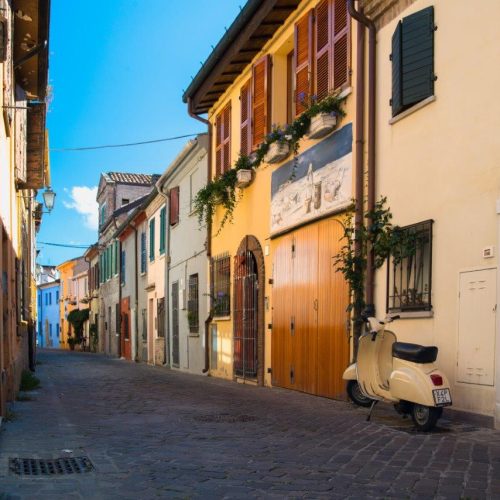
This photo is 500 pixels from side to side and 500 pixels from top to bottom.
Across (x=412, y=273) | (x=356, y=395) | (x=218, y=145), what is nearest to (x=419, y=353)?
(x=412, y=273)

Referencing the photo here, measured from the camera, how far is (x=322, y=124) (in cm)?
1040

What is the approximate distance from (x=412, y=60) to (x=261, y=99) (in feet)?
18.3

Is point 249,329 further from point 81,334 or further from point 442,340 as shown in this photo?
point 81,334

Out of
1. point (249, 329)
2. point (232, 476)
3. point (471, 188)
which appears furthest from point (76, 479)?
point (249, 329)

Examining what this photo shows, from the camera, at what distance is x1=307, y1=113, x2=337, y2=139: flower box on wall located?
1030 cm

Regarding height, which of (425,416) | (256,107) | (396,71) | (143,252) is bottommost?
(425,416)

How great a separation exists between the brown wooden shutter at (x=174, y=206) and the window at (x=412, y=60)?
504 inches

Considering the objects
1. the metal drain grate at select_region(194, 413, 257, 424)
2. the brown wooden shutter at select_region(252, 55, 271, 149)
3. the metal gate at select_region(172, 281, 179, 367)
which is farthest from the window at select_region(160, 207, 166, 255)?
the metal drain grate at select_region(194, 413, 257, 424)

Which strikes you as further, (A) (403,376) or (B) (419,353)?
(A) (403,376)

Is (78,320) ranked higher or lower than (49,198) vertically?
lower

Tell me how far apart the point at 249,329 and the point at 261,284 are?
3.98ft

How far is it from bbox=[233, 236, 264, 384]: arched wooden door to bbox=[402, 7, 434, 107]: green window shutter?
18.7ft

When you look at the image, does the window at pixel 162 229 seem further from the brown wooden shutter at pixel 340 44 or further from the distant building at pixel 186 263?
the brown wooden shutter at pixel 340 44

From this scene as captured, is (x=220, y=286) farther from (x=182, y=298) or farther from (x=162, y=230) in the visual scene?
(x=162, y=230)
